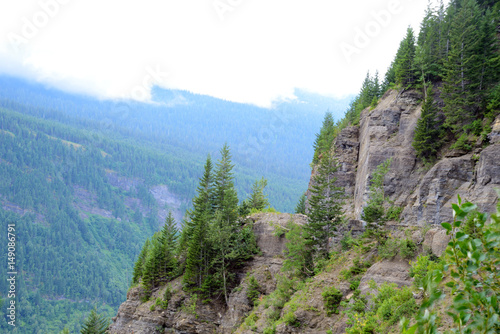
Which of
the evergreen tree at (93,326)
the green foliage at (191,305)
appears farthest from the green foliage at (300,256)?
the evergreen tree at (93,326)

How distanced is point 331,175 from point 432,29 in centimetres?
1496

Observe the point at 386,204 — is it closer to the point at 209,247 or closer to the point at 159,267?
the point at 209,247

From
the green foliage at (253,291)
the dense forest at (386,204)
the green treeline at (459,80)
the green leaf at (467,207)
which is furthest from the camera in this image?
the green foliage at (253,291)

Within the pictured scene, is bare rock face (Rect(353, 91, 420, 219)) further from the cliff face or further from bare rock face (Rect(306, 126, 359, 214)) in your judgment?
bare rock face (Rect(306, 126, 359, 214))

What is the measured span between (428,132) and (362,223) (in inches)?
312

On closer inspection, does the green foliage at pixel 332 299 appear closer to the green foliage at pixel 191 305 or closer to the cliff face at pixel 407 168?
the cliff face at pixel 407 168

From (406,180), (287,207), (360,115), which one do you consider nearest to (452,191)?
(406,180)

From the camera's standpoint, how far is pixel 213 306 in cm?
3044

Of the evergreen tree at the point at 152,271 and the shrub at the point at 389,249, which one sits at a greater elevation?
the shrub at the point at 389,249

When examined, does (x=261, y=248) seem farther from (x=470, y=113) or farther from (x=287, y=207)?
(x=287, y=207)

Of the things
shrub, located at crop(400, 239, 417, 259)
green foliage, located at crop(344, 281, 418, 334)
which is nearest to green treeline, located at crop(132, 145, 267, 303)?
green foliage, located at crop(344, 281, 418, 334)

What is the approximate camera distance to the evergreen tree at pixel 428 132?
76.5 ft

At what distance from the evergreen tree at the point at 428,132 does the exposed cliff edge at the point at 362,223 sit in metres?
1.14

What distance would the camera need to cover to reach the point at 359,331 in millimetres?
14602
